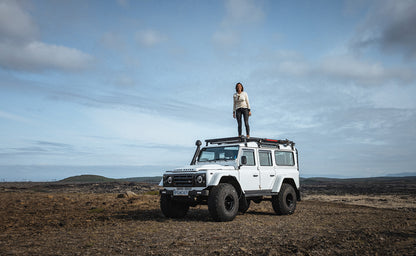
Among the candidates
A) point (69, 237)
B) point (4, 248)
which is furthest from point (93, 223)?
point (4, 248)

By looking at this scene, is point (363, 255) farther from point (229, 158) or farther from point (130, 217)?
point (130, 217)

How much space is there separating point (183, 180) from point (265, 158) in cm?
319

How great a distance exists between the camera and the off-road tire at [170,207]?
1066cm

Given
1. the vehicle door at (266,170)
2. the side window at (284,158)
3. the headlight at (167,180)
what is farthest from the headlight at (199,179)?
the side window at (284,158)

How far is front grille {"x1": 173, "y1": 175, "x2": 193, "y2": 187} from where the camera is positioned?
991cm

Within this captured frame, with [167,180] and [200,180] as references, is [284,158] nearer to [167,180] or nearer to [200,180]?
[200,180]

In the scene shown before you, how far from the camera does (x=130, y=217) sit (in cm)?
1106

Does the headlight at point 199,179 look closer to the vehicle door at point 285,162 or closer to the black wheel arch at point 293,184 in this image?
the vehicle door at point 285,162

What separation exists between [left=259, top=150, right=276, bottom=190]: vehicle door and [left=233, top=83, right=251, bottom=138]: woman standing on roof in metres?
1.05

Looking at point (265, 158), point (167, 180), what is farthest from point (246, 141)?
point (167, 180)

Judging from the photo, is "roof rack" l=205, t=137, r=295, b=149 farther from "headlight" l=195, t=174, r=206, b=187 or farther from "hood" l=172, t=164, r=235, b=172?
"headlight" l=195, t=174, r=206, b=187

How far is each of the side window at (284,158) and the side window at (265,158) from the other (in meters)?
0.34

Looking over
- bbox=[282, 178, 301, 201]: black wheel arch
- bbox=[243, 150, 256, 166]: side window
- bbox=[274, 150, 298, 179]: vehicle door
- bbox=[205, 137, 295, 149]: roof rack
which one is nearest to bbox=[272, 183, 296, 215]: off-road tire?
bbox=[282, 178, 301, 201]: black wheel arch

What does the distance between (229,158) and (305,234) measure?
12.1ft
